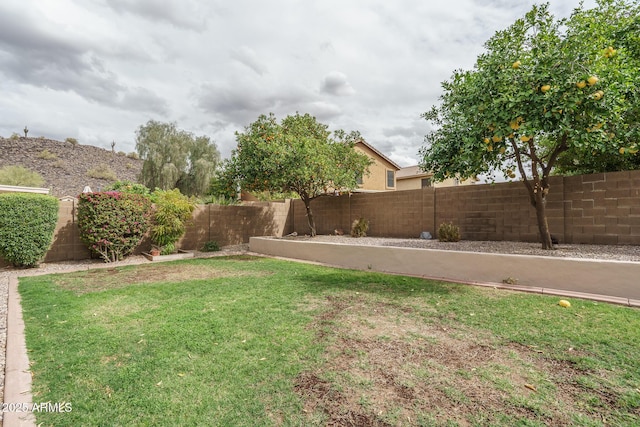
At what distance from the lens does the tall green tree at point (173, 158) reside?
95.0ft

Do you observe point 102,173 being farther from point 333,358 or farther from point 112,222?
point 333,358

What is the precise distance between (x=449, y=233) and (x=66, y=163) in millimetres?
52952

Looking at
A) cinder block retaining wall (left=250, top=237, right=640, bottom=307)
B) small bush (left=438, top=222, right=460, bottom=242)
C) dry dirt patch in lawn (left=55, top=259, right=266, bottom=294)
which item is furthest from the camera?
small bush (left=438, top=222, right=460, bottom=242)

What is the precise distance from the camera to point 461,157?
688 cm

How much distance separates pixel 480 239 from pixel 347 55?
8.11m

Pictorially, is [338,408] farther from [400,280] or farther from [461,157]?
[461,157]

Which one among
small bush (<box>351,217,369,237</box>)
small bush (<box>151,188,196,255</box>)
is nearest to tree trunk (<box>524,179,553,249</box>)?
small bush (<box>351,217,369,237</box>)

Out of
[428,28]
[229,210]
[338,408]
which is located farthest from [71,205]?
[428,28]

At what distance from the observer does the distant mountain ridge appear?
38.5 metres

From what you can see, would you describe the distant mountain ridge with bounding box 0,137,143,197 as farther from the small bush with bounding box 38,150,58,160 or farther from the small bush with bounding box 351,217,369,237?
the small bush with bounding box 351,217,369,237

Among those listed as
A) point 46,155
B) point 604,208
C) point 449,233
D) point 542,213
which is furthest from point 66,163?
point 604,208

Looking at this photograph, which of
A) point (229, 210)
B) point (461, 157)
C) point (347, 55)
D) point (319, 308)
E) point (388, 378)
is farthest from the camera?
point (229, 210)

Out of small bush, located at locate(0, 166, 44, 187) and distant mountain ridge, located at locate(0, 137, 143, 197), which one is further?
distant mountain ridge, located at locate(0, 137, 143, 197)

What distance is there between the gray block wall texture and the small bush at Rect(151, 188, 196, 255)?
2.99 ft
